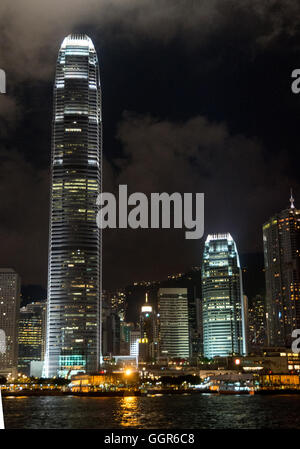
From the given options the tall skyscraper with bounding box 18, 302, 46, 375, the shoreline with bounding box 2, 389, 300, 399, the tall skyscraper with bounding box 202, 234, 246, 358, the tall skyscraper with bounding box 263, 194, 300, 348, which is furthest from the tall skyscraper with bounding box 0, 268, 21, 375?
the tall skyscraper with bounding box 263, 194, 300, 348

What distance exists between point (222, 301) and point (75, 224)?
6117 centimetres

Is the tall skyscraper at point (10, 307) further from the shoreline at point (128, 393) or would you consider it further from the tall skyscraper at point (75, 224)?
the shoreline at point (128, 393)

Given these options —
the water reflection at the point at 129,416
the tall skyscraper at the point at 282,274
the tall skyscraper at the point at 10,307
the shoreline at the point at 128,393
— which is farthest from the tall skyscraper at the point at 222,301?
the water reflection at the point at 129,416

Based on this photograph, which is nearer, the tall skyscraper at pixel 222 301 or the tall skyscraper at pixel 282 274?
the tall skyscraper at pixel 282 274

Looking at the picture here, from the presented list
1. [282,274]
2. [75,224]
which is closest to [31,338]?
[75,224]

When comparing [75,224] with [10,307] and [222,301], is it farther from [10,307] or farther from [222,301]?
[222,301]

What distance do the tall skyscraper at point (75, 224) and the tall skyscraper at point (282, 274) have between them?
59359 millimetres

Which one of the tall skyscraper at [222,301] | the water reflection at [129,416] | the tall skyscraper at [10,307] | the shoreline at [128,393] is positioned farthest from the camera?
the tall skyscraper at [222,301]

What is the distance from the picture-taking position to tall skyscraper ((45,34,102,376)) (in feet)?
387

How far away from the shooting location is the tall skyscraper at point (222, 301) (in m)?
159

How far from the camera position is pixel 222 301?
163000mm

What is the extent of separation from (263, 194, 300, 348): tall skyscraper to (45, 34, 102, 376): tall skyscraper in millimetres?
59359

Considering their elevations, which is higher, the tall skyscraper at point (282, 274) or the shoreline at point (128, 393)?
the tall skyscraper at point (282, 274)

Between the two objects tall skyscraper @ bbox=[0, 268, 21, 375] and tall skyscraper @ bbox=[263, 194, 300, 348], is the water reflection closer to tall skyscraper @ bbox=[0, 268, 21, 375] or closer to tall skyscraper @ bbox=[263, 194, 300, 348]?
tall skyscraper @ bbox=[263, 194, 300, 348]
